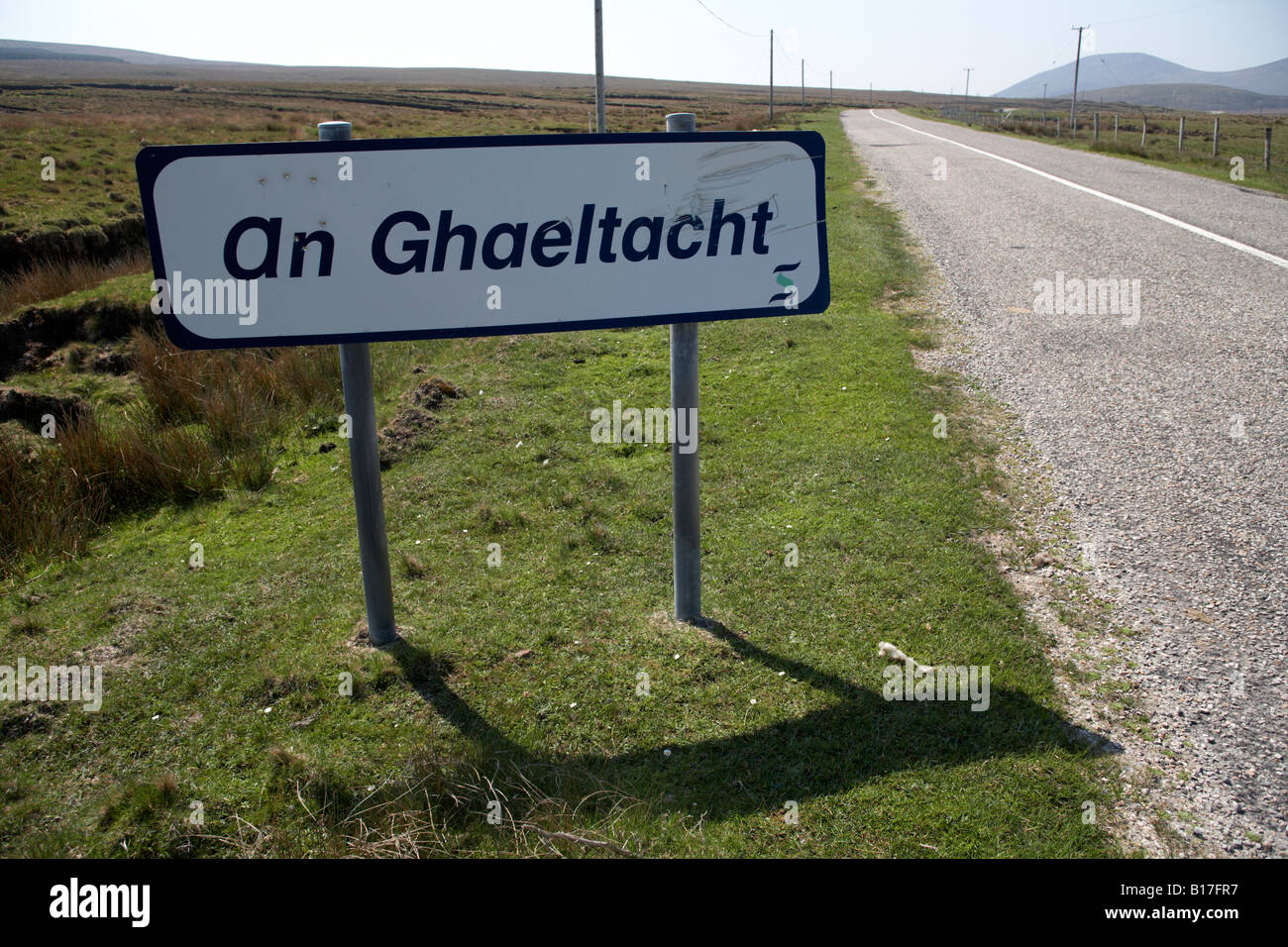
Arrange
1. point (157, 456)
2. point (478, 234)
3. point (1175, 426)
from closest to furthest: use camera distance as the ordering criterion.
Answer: point (478, 234)
point (1175, 426)
point (157, 456)

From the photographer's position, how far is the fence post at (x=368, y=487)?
3635 mm

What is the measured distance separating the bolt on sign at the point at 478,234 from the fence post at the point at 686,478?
0.12 meters

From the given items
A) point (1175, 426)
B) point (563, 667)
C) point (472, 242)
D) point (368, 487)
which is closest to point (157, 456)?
point (368, 487)

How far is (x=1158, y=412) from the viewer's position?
6.04 metres

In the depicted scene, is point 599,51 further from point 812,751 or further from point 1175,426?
point 812,751

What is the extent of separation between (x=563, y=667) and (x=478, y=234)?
1816mm

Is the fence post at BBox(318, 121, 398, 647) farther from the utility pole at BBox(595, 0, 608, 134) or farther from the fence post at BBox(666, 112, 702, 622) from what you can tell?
the utility pole at BBox(595, 0, 608, 134)

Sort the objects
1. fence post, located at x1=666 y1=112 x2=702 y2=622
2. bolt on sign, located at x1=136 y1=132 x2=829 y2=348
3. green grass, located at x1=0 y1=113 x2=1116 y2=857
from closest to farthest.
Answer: green grass, located at x1=0 y1=113 x2=1116 y2=857 → bolt on sign, located at x1=136 y1=132 x2=829 y2=348 → fence post, located at x1=666 y1=112 x2=702 y2=622

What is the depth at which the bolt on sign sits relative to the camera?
335cm

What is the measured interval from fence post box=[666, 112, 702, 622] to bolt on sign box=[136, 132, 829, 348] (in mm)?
116

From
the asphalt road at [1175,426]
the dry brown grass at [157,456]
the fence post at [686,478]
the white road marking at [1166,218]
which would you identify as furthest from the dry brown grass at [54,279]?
the white road marking at [1166,218]

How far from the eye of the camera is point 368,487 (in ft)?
12.4

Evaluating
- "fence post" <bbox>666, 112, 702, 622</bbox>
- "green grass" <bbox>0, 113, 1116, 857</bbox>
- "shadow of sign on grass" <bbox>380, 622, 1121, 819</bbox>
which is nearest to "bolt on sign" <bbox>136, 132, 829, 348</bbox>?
"fence post" <bbox>666, 112, 702, 622</bbox>

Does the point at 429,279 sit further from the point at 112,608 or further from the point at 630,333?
the point at 630,333
